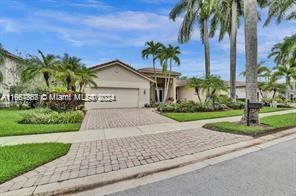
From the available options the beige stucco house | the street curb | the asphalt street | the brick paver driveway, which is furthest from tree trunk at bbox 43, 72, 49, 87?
the asphalt street

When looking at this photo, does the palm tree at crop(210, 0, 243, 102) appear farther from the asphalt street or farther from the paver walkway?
the asphalt street

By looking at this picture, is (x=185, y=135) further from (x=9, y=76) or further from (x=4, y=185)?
(x=9, y=76)

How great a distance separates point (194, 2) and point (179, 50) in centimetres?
561

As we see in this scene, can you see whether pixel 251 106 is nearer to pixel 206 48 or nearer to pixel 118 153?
pixel 118 153

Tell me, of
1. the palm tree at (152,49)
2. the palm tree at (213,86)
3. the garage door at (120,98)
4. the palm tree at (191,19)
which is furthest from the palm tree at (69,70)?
the palm tree at (191,19)

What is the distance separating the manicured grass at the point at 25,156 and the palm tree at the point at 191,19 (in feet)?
68.3

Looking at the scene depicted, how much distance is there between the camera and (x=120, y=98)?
85.6 feet

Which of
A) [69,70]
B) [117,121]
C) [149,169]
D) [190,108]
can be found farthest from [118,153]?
[69,70]

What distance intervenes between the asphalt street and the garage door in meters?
20.0

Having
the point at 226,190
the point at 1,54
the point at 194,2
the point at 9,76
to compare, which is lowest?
the point at 226,190

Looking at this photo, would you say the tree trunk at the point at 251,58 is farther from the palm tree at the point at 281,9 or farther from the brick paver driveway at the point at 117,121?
the palm tree at the point at 281,9

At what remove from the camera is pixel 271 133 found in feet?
31.2

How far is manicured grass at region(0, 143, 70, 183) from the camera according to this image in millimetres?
4820

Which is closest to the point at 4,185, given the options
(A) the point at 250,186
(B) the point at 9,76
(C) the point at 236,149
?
(A) the point at 250,186
